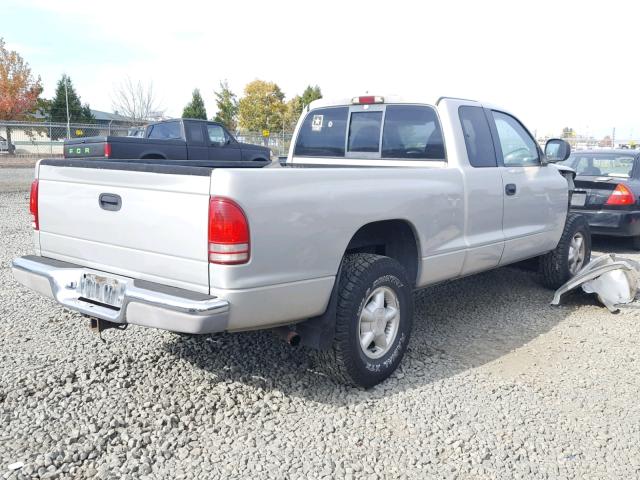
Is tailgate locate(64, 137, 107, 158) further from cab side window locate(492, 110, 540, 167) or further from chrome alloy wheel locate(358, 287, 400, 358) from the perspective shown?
chrome alloy wheel locate(358, 287, 400, 358)

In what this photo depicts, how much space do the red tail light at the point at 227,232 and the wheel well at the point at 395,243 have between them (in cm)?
113

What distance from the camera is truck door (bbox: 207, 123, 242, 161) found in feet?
47.3

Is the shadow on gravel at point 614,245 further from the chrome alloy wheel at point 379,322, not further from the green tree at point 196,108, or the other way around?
the green tree at point 196,108

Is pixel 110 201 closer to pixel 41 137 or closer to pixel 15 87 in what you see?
pixel 41 137

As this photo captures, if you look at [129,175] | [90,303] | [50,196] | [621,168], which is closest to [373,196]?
[129,175]

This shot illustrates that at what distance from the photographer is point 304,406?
340cm

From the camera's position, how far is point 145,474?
2.70 m

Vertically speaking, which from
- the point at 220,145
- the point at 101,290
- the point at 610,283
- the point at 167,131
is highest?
the point at 167,131

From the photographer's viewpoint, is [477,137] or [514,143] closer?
[477,137]

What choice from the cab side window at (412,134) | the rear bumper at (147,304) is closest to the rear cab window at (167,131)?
the cab side window at (412,134)

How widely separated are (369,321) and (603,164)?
6662 millimetres

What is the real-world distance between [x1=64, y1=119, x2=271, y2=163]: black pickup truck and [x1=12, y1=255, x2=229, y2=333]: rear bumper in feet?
30.5

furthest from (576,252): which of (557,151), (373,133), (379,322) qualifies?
(379,322)

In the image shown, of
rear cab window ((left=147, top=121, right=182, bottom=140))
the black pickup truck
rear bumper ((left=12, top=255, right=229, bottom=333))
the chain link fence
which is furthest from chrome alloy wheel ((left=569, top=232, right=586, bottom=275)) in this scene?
the chain link fence
